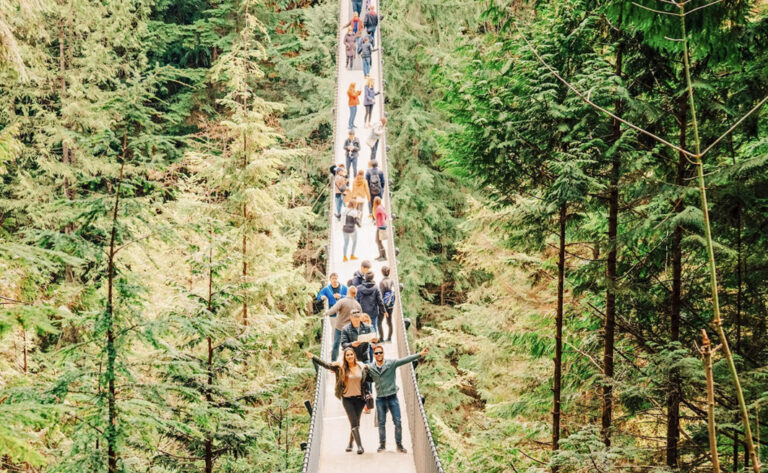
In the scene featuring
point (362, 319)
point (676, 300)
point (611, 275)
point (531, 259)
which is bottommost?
point (362, 319)

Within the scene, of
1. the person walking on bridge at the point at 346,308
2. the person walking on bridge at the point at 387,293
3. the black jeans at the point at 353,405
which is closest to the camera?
the black jeans at the point at 353,405

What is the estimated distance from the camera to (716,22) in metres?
3.06

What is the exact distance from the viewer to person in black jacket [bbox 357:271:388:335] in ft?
24.9

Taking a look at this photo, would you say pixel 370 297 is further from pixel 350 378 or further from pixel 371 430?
pixel 350 378

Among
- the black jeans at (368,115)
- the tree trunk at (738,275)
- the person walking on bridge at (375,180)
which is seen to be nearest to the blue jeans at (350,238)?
the person walking on bridge at (375,180)

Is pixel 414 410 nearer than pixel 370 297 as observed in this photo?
Yes

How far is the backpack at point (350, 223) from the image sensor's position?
9.75 m

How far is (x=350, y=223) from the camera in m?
9.84

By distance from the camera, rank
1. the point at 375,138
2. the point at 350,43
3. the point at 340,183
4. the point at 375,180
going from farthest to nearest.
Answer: the point at 350,43 < the point at 375,138 < the point at 340,183 < the point at 375,180

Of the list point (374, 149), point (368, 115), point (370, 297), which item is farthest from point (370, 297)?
point (368, 115)

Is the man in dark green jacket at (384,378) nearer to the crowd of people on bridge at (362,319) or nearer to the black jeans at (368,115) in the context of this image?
the crowd of people on bridge at (362,319)

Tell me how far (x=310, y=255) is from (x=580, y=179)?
12773 mm

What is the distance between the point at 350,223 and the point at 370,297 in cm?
241

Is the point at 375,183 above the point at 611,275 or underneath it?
above
